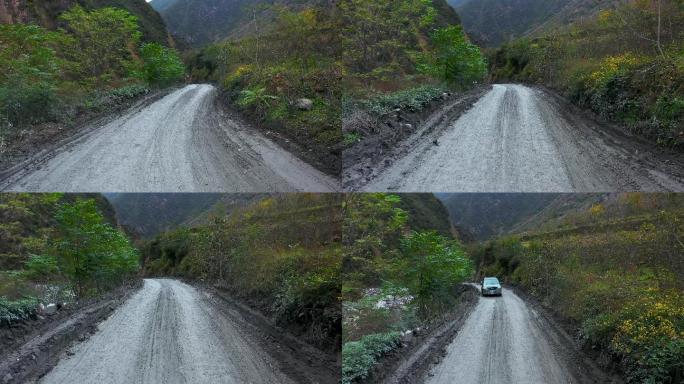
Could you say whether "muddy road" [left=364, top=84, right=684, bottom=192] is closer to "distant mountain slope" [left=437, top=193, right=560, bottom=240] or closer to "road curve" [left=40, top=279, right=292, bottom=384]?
"distant mountain slope" [left=437, top=193, right=560, bottom=240]

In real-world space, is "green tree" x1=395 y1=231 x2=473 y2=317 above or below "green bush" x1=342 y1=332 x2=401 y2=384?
above

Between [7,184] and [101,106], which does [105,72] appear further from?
[7,184]

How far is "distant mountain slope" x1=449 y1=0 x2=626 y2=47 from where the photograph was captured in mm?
6258

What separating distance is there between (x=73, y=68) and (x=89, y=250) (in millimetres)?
2636

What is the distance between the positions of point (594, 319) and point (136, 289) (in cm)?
772

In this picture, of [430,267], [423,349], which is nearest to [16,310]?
[423,349]

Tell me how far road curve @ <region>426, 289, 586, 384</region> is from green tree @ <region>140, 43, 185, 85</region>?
16.9 ft

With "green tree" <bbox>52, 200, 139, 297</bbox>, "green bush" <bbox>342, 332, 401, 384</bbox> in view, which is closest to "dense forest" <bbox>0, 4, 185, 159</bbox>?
"green tree" <bbox>52, 200, 139, 297</bbox>

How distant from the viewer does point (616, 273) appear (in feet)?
19.3

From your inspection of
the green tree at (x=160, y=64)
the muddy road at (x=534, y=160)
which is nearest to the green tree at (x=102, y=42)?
the green tree at (x=160, y=64)

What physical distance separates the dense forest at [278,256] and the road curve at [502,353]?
5.00ft

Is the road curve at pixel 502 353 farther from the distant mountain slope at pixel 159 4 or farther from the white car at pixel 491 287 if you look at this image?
the distant mountain slope at pixel 159 4

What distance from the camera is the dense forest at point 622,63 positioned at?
5.11 meters

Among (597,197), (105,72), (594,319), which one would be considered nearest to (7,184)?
(105,72)
